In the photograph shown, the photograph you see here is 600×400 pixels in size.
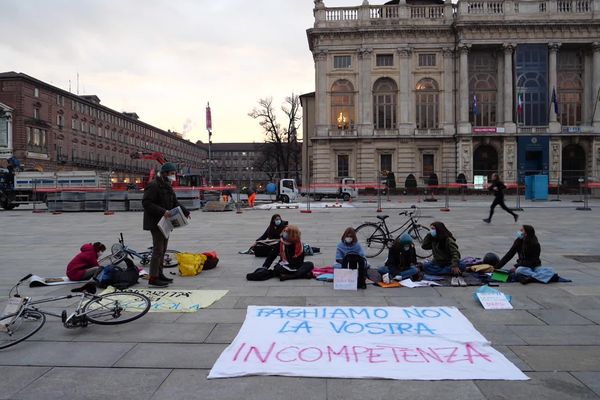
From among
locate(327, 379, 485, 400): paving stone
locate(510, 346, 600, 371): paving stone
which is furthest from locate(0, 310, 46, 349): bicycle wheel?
locate(510, 346, 600, 371): paving stone

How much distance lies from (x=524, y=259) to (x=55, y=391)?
7323mm

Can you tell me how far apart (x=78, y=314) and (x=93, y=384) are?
1.61 meters

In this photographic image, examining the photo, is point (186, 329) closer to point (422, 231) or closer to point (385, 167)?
point (422, 231)

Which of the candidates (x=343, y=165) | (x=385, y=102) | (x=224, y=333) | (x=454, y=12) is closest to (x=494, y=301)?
(x=224, y=333)

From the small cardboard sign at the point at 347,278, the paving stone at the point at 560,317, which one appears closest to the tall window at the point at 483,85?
the small cardboard sign at the point at 347,278

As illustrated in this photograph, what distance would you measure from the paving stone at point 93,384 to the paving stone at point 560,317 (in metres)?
4.63

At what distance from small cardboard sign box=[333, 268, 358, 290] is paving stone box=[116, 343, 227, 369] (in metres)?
2.87

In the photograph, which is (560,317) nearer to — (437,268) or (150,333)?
(437,268)

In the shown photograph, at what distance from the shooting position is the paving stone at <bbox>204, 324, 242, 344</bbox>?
5.38m

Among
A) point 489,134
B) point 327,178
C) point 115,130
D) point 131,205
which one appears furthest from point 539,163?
point 115,130

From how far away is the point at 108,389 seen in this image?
162 inches

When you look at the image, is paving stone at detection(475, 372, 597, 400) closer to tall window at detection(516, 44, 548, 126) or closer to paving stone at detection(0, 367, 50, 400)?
paving stone at detection(0, 367, 50, 400)

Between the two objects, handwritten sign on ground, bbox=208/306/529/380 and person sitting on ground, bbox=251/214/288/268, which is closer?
handwritten sign on ground, bbox=208/306/529/380

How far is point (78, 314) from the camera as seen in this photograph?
5617 millimetres
